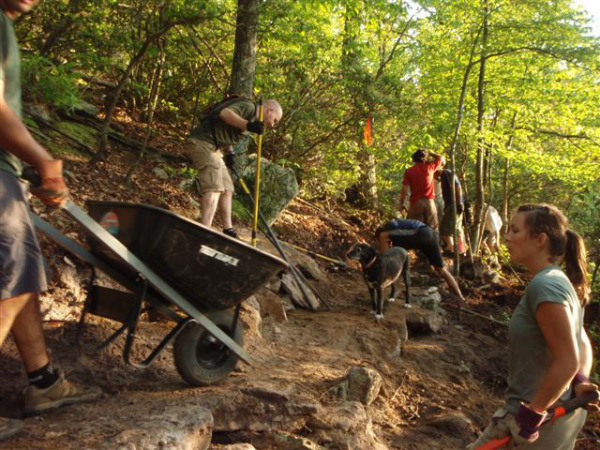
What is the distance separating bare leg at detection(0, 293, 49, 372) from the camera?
6.66 ft

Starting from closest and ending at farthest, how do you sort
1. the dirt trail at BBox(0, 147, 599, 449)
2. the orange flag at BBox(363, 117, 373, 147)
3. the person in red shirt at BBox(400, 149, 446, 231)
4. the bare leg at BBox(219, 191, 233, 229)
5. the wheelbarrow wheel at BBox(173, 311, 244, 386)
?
the dirt trail at BBox(0, 147, 599, 449) → the wheelbarrow wheel at BBox(173, 311, 244, 386) → the bare leg at BBox(219, 191, 233, 229) → the person in red shirt at BBox(400, 149, 446, 231) → the orange flag at BBox(363, 117, 373, 147)

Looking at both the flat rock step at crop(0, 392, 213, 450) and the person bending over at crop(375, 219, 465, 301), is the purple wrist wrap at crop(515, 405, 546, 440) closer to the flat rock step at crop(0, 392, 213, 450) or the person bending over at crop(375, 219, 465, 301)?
the flat rock step at crop(0, 392, 213, 450)

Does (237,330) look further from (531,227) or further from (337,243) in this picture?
(337,243)

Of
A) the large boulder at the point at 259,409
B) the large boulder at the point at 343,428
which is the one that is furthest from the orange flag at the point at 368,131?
the large boulder at the point at 259,409

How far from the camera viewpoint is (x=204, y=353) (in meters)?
3.18

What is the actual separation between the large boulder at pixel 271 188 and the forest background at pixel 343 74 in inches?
35.0

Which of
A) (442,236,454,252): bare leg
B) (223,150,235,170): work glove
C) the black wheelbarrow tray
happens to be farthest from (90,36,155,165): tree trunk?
(442,236,454,252): bare leg

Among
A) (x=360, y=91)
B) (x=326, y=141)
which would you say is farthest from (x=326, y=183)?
(x=360, y=91)

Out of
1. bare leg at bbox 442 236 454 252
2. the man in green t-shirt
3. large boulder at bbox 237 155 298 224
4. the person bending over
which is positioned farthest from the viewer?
bare leg at bbox 442 236 454 252

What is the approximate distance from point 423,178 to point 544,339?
706 cm

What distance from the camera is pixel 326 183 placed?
1077cm

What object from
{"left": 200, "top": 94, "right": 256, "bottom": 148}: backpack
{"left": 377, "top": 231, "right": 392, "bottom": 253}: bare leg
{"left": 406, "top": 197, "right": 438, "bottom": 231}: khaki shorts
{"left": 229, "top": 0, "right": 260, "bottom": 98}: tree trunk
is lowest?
{"left": 377, "top": 231, "right": 392, "bottom": 253}: bare leg

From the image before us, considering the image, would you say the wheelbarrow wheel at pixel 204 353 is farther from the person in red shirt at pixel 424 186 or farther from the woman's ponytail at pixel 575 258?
the person in red shirt at pixel 424 186

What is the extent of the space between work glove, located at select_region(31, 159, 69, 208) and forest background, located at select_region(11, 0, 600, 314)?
10.00 ft
